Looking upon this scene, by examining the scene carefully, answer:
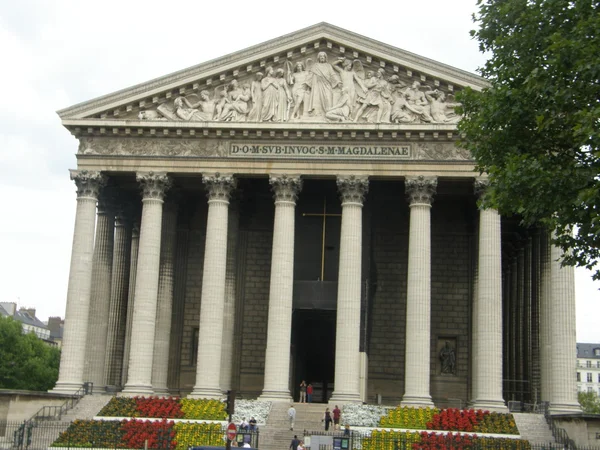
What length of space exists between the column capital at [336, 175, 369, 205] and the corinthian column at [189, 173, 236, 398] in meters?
5.37

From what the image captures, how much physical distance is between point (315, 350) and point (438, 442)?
1574cm

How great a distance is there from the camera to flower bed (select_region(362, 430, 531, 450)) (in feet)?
119

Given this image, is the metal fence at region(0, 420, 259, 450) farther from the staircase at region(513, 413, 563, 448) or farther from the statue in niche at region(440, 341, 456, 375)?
the statue in niche at region(440, 341, 456, 375)

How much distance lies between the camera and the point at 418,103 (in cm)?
4456

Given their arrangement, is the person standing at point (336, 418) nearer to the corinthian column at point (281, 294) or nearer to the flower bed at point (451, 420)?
the flower bed at point (451, 420)

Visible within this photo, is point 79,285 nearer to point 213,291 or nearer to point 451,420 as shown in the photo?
point 213,291

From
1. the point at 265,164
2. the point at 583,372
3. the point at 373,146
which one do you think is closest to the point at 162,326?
the point at 265,164

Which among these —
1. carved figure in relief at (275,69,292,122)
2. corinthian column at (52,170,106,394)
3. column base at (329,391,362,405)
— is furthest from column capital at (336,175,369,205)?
corinthian column at (52,170,106,394)

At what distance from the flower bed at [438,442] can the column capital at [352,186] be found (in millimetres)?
11907

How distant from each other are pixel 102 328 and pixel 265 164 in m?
12.0

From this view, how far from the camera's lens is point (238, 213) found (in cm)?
4975

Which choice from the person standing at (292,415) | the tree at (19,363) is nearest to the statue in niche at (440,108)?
the person standing at (292,415)

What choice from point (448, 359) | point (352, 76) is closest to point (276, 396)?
point (448, 359)

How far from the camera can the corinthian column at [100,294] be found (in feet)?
155
